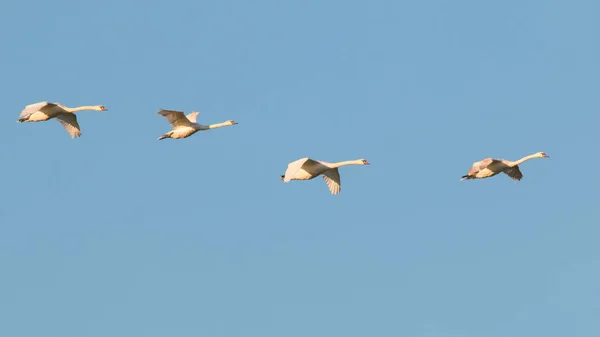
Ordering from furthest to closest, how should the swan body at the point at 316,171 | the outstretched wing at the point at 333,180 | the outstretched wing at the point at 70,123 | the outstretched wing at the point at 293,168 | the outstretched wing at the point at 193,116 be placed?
1. the outstretched wing at the point at 70,123
2. the outstretched wing at the point at 193,116
3. the outstretched wing at the point at 333,180
4. the swan body at the point at 316,171
5. the outstretched wing at the point at 293,168

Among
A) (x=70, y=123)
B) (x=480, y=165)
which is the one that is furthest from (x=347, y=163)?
(x=70, y=123)

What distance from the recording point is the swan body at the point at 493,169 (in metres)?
85.7

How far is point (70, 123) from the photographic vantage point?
89750mm

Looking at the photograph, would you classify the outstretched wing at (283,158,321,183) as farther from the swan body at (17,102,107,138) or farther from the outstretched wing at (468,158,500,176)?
the swan body at (17,102,107,138)

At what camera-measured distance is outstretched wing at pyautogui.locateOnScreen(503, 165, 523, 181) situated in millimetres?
88250

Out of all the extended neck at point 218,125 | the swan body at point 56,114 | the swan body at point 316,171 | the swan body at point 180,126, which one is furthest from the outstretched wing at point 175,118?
the swan body at point 316,171

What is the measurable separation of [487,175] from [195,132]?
594 inches

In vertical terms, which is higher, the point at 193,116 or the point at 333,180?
the point at 193,116

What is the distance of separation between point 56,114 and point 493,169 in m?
Answer: 22.6

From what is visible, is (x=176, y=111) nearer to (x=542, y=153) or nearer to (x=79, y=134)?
(x=79, y=134)

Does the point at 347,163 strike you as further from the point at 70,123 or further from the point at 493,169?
the point at 70,123

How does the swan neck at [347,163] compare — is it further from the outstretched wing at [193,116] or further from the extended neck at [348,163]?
the outstretched wing at [193,116]

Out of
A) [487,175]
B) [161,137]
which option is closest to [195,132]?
[161,137]

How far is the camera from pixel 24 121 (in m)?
87.5
